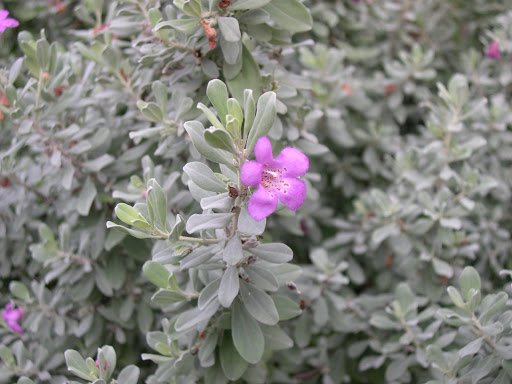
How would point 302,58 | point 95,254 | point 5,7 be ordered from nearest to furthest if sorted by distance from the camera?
point 95,254 < point 302,58 < point 5,7

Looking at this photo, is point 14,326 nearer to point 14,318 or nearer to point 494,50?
point 14,318

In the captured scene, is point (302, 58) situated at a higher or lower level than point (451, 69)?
higher

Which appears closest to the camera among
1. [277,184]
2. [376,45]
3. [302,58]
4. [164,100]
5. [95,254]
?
[277,184]

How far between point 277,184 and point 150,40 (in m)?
0.83

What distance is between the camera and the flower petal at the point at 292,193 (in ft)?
4.94

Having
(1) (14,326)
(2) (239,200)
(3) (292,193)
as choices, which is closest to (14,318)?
(1) (14,326)

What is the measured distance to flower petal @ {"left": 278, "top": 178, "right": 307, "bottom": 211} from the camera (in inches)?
59.2

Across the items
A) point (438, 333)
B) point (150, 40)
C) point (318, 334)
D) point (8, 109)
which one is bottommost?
point (318, 334)

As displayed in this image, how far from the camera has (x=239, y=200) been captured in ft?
5.00

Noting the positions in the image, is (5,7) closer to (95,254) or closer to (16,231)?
(16,231)

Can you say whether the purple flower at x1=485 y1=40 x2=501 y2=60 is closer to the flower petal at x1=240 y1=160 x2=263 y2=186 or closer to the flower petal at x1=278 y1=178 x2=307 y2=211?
the flower petal at x1=278 y1=178 x2=307 y2=211

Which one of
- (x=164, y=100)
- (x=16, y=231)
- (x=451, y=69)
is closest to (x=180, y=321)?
(x=164, y=100)

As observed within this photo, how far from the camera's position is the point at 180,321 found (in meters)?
1.75

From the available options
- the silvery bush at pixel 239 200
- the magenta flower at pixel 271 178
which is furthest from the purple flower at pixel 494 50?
the magenta flower at pixel 271 178
